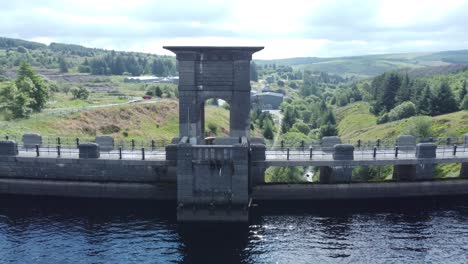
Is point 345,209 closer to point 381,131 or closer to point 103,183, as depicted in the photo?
point 103,183

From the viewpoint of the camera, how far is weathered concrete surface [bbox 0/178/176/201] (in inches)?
2095

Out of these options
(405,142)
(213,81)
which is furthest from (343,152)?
(213,81)

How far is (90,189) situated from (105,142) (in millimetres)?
7673

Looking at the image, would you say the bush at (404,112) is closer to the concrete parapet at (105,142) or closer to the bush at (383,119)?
the bush at (383,119)

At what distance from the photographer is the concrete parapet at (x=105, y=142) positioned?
5903cm

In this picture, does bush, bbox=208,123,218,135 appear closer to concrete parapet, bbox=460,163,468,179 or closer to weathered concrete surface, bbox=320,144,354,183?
weathered concrete surface, bbox=320,144,354,183

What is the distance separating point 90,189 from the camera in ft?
176

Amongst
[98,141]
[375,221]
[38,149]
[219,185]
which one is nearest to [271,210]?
[219,185]

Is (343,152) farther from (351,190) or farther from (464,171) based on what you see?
(464,171)

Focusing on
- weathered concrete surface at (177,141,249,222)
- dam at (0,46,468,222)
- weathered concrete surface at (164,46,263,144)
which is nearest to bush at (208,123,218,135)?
dam at (0,46,468,222)

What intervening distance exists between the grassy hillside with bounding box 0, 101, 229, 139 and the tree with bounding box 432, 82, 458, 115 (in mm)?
59063

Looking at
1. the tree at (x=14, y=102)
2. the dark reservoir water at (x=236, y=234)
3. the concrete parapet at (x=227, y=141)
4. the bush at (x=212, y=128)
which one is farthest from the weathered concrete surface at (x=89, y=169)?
the bush at (x=212, y=128)

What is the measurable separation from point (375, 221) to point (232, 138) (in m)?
17.4

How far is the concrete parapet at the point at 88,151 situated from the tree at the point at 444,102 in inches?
4066
